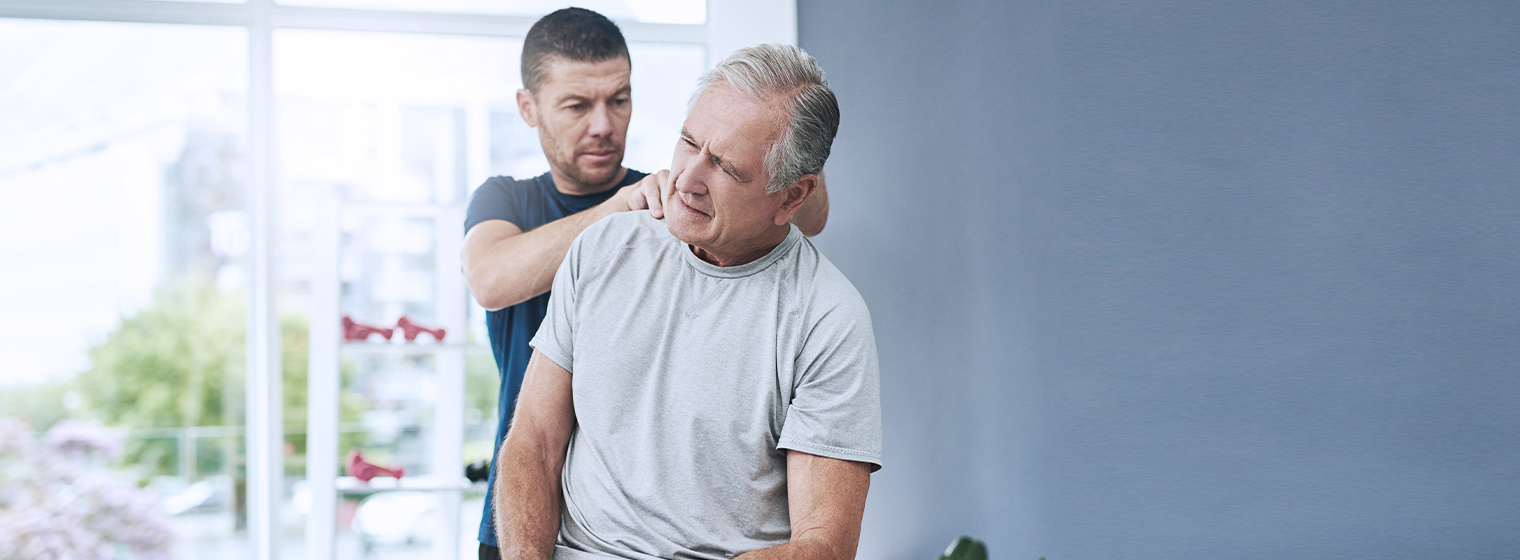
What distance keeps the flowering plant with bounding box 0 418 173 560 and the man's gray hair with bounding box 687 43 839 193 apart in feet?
10.3

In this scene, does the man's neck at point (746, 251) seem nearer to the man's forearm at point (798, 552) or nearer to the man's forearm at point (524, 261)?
the man's forearm at point (524, 261)

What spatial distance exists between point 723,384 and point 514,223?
760 mm

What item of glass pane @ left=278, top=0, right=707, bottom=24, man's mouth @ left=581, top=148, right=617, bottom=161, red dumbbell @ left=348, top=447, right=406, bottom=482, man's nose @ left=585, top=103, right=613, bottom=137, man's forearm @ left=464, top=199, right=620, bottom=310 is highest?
glass pane @ left=278, top=0, right=707, bottom=24

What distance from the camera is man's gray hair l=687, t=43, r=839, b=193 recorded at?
1206 millimetres

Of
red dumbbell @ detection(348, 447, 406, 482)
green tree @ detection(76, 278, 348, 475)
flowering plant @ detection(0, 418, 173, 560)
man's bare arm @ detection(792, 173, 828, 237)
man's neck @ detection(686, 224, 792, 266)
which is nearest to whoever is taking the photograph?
man's neck @ detection(686, 224, 792, 266)

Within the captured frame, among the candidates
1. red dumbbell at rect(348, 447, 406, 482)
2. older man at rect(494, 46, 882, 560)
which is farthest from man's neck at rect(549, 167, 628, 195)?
red dumbbell at rect(348, 447, 406, 482)

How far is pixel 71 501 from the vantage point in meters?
3.08

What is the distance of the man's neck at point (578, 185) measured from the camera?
186cm

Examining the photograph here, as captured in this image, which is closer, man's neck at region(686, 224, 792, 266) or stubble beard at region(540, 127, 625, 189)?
man's neck at region(686, 224, 792, 266)

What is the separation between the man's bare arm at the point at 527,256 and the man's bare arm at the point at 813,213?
0.28 m

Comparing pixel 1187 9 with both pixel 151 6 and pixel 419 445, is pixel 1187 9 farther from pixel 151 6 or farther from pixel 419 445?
pixel 151 6

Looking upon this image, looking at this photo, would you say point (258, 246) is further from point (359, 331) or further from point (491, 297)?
point (491, 297)

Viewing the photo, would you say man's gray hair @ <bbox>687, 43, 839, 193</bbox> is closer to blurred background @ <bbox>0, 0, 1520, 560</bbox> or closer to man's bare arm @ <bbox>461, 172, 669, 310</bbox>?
man's bare arm @ <bbox>461, 172, 669, 310</bbox>

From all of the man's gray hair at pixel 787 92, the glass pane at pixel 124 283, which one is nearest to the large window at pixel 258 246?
the glass pane at pixel 124 283
